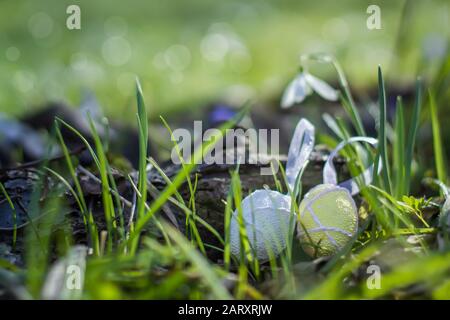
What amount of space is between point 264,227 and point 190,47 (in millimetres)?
3695

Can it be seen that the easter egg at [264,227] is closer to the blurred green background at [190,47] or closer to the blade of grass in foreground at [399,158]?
the blade of grass in foreground at [399,158]

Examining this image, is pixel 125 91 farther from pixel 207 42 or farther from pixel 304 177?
pixel 304 177

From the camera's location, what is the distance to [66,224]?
118 centimetres

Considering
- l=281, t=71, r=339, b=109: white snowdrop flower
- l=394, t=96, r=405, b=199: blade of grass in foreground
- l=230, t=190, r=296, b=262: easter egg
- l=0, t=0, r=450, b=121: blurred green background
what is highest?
l=0, t=0, r=450, b=121: blurred green background

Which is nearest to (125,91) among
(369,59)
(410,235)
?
(369,59)

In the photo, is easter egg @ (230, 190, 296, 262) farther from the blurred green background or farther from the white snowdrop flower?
the blurred green background

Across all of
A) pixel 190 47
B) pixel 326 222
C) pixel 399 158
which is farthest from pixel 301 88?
pixel 190 47

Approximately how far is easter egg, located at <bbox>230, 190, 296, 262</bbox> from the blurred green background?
65.9 inches

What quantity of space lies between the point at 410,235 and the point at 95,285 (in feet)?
1.88

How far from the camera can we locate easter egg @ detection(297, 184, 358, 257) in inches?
44.1

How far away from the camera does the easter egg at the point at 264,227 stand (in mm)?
1069

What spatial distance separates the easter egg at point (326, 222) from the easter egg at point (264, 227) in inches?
1.8

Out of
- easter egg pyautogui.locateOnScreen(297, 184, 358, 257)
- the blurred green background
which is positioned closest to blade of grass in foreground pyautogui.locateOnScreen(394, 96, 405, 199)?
easter egg pyautogui.locateOnScreen(297, 184, 358, 257)

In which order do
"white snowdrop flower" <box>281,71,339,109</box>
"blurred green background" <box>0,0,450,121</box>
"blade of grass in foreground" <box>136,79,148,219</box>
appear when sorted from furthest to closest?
"blurred green background" <box>0,0,450,121</box> → "white snowdrop flower" <box>281,71,339,109</box> → "blade of grass in foreground" <box>136,79,148,219</box>
